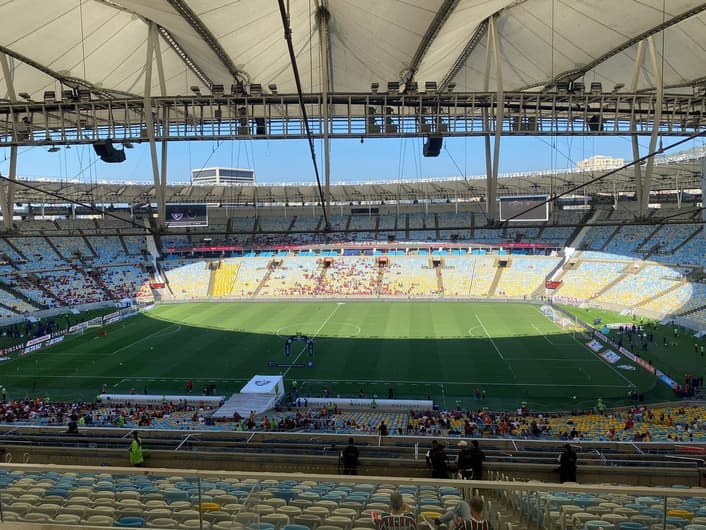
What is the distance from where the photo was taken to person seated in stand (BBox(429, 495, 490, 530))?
3590 millimetres

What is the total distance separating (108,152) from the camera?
12.8 m

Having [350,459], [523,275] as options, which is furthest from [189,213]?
[350,459]

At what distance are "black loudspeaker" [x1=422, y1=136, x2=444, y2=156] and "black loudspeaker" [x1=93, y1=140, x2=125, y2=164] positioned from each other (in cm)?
782

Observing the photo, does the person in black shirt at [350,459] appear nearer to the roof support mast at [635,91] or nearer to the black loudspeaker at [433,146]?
the black loudspeaker at [433,146]

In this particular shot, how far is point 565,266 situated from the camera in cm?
4775

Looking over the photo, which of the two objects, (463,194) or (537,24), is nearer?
(537,24)

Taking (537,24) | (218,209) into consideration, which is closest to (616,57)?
(537,24)

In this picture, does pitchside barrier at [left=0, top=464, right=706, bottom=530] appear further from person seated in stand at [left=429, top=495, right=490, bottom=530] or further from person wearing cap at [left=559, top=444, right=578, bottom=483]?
person wearing cap at [left=559, top=444, right=578, bottom=483]

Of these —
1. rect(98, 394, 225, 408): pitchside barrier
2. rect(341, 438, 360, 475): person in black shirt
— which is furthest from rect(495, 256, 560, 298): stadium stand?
rect(341, 438, 360, 475): person in black shirt

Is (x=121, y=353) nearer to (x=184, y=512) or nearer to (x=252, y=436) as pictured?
(x=252, y=436)

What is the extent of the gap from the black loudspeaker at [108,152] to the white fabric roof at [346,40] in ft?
8.47

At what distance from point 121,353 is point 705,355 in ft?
104

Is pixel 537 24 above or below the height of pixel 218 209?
below

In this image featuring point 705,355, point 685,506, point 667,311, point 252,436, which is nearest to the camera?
point 685,506
